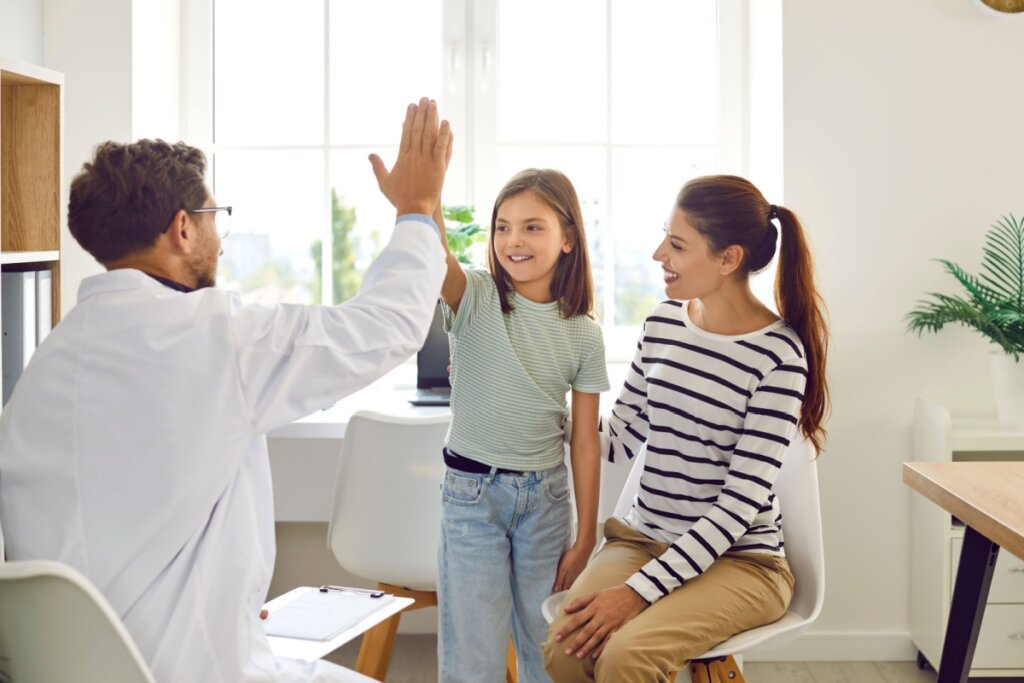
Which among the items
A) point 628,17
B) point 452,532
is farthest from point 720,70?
point 452,532

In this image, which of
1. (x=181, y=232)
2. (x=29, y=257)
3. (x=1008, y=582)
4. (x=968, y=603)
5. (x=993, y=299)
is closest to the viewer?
(x=181, y=232)

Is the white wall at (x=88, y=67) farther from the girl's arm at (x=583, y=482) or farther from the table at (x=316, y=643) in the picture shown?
the table at (x=316, y=643)

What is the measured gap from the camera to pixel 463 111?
3.25m

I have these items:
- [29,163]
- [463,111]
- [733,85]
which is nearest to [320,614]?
[29,163]

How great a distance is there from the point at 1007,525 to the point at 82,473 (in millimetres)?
1127

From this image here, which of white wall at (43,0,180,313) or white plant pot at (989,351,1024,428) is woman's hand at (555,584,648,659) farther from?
white wall at (43,0,180,313)

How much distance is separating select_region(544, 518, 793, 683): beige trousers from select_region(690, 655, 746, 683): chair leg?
0.39ft

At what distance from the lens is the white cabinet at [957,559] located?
254cm

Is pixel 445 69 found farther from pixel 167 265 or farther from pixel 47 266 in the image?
pixel 167 265

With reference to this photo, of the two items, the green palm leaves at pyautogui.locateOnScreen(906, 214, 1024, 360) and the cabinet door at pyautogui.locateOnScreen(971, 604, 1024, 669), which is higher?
the green palm leaves at pyautogui.locateOnScreen(906, 214, 1024, 360)

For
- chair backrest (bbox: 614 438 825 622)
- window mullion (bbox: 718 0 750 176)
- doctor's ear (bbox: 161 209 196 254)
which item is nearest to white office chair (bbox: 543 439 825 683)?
chair backrest (bbox: 614 438 825 622)

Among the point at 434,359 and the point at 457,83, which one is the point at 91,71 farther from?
the point at 434,359

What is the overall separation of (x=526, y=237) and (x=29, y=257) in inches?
40.3

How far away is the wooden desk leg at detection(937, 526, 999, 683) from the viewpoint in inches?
67.2
